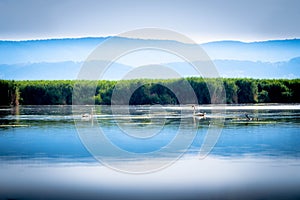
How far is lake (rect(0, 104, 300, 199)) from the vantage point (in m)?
11.8

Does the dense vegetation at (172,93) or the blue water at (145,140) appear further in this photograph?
the dense vegetation at (172,93)

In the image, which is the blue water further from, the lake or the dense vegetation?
the dense vegetation

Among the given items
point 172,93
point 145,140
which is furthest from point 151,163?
point 172,93

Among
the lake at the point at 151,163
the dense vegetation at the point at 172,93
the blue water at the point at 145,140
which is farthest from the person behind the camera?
the dense vegetation at the point at 172,93

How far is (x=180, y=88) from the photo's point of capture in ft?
230

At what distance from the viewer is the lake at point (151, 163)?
1179 cm

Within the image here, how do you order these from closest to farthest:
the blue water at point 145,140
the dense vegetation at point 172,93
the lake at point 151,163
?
the lake at point 151,163 → the blue water at point 145,140 → the dense vegetation at point 172,93

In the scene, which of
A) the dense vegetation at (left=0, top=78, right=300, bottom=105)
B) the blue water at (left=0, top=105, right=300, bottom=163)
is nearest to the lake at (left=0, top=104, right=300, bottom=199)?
the blue water at (left=0, top=105, right=300, bottom=163)

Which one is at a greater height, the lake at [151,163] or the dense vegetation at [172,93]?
the dense vegetation at [172,93]

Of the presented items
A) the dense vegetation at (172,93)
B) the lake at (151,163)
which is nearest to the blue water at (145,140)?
the lake at (151,163)

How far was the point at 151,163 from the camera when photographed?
14.9 metres

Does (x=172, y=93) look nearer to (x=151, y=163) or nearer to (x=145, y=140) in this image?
(x=145, y=140)

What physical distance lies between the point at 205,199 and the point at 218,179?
6.52ft

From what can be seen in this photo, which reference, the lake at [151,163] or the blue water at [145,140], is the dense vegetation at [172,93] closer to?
the blue water at [145,140]
